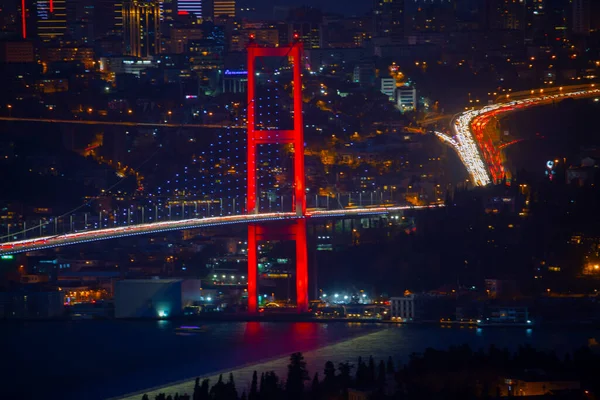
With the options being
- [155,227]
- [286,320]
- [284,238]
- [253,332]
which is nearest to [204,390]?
[253,332]

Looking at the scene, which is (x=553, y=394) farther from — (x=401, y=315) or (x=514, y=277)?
(x=514, y=277)

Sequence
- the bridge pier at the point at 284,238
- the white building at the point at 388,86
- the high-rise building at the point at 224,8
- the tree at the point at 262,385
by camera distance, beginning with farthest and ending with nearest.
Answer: the high-rise building at the point at 224,8
the white building at the point at 388,86
the bridge pier at the point at 284,238
the tree at the point at 262,385

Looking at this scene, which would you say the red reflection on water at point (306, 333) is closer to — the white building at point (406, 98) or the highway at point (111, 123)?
the highway at point (111, 123)

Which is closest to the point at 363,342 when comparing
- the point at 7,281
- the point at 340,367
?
→ the point at 340,367

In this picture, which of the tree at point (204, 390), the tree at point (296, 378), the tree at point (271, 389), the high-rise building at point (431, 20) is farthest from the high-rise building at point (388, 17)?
the tree at point (204, 390)

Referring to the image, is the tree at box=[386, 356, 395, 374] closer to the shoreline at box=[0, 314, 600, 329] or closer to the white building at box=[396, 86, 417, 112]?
the shoreline at box=[0, 314, 600, 329]
